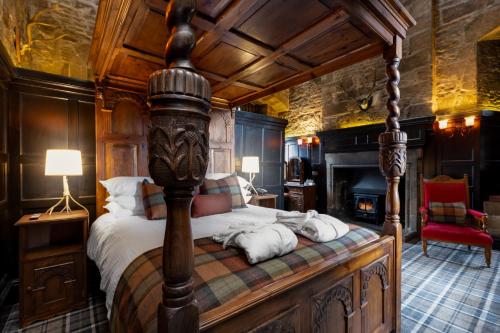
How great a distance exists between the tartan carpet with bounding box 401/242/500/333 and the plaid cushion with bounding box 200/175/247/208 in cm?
181

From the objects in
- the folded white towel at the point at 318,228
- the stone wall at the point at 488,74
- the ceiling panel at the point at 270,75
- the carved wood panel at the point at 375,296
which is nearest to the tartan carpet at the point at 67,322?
the folded white towel at the point at 318,228

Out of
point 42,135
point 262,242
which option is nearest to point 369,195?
point 262,242

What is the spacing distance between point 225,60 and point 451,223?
11.8 ft

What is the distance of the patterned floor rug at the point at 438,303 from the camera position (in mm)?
1819

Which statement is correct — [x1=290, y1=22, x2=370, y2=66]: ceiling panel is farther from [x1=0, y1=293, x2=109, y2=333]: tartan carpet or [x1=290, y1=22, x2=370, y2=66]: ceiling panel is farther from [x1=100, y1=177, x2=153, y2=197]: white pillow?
[x1=0, y1=293, x2=109, y2=333]: tartan carpet

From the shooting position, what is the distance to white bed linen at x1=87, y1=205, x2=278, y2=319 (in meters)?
1.35

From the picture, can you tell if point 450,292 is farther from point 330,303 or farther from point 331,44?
point 331,44

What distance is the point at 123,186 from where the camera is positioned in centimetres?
234

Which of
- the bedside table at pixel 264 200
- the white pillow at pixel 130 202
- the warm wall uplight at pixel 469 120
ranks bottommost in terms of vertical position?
the bedside table at pixel 264 200

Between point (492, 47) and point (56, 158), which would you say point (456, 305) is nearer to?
point (56, 158)

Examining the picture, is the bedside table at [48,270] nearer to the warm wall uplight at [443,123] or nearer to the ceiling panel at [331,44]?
the ceiling panel at [331,44]

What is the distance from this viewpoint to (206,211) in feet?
7.39

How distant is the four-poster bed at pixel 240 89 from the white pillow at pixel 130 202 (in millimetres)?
398

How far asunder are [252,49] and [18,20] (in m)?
2.58
